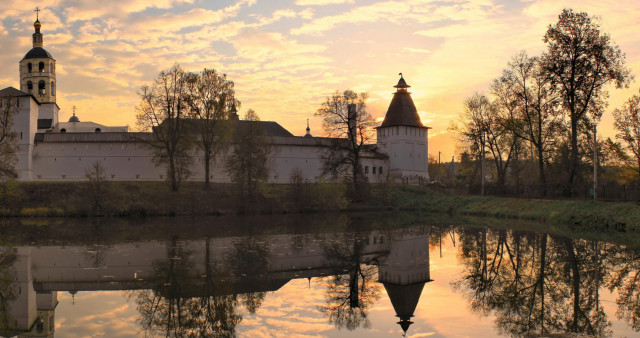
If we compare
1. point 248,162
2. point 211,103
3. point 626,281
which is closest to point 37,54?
point 211,103

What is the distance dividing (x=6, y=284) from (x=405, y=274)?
24.2 ft

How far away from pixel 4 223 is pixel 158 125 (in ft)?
36.7

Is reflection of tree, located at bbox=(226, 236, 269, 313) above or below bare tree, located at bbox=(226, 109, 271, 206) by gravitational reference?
below

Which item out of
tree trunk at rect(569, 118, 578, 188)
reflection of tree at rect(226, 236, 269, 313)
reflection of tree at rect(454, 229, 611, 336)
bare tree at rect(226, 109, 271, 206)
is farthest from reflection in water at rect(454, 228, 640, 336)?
bare tree at rect(226, 109, 271, 206)

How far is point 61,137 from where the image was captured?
35.5 metres

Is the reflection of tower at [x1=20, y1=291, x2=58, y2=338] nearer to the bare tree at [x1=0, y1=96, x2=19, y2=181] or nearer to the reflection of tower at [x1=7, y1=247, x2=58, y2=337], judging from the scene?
the reflection of tower at [x1=7, y1=247, x2=58, y2=337]

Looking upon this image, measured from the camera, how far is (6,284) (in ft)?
31.2

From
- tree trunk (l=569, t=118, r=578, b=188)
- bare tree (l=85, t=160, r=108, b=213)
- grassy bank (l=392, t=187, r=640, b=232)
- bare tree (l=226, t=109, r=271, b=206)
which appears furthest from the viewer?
bare tree (l=226, t=109, r=271, b=206)

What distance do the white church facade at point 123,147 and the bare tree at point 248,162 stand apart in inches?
60.5

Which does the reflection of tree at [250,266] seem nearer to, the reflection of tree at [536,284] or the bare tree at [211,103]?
the reflection of tree at [536,284]

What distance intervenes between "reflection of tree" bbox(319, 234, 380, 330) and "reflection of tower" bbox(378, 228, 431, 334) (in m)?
0.29

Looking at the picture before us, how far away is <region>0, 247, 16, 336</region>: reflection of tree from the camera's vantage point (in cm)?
722

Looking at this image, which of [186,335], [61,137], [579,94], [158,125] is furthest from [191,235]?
[61,137]

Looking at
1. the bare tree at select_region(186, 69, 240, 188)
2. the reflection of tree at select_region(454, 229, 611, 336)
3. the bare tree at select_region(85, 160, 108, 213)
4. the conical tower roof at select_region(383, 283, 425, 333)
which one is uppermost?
the bare tree at select_region(186, 69, 240, 188)
